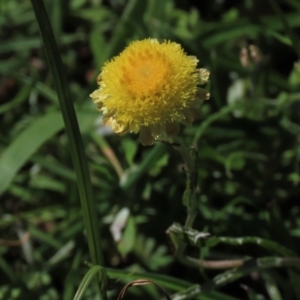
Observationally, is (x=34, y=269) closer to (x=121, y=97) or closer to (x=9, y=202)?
(x=9, y=202)

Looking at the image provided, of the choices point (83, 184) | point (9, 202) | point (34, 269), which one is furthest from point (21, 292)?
point (83, 184)

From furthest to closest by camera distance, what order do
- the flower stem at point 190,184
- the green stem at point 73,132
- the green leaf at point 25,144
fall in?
the green leaf at point 25,144, the flower stem at point 190,184, the green stem at point 73,132

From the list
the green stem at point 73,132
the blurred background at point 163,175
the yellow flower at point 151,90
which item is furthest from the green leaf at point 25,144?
the yellow flower at point 151,90

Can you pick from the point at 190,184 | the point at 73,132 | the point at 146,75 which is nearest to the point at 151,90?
the point at 146,75

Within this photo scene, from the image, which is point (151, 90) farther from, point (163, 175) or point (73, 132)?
point (163, 175)

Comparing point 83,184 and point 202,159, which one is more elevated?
point 83,184

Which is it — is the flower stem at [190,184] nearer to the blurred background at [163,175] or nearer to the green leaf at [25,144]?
the blurred background at [163,175]
